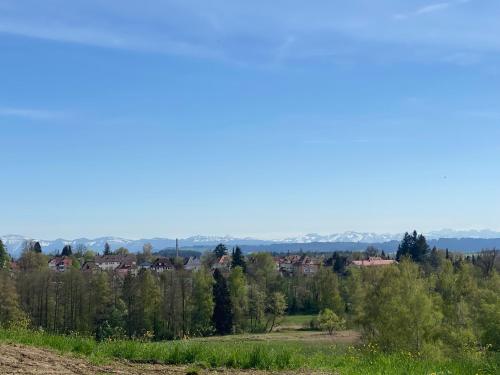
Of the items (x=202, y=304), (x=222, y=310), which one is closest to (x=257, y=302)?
→ (x=222, y=310)

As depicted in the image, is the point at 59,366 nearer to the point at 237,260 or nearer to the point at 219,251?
the point at 237,260

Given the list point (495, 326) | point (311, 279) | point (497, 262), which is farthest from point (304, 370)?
point (497, 262)

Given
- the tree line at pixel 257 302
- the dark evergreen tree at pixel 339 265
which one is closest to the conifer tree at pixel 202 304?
the tree line at pixel 257 302

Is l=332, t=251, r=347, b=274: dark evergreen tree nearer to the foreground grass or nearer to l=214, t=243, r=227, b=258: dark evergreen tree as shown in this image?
l=214, t=243, r=227, b=258: dark evergreen tree

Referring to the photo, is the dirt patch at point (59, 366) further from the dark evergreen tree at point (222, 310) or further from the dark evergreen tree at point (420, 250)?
the dark evergreen tree at point (420, 250)

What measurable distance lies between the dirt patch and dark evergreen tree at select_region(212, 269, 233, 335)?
2809 inches

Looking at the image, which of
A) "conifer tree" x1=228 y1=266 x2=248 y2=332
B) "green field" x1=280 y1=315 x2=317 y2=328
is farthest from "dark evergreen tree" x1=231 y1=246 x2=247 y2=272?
"conifer tree" x1=228 y1=266 x2=248 y2=332

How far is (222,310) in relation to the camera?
267ft

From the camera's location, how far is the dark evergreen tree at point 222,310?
266 ft

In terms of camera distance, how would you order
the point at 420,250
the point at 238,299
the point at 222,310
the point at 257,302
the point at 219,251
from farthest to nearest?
the point at 219,251 → the point at 420,250 → the point at 257,302 → the point at 238,299 → the point at 222,310

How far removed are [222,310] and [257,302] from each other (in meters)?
8.33

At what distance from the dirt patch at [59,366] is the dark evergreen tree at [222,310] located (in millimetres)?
71346

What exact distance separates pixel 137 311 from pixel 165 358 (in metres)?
65.9

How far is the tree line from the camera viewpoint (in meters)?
45.8
